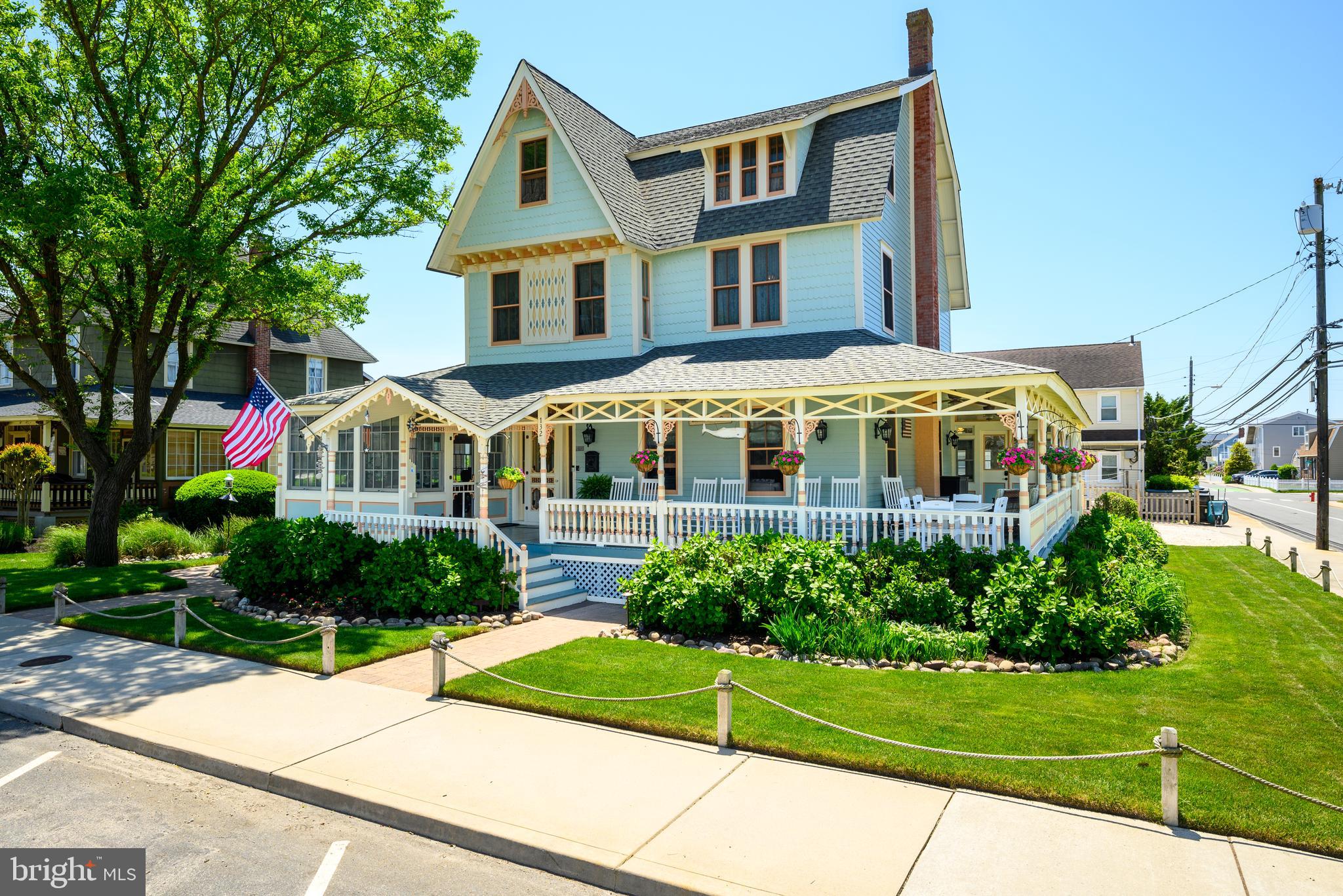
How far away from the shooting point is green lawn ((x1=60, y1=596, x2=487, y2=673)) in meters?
10.3

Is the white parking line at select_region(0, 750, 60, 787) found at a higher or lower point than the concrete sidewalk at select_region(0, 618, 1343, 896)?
lower

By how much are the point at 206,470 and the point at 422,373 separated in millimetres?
17668

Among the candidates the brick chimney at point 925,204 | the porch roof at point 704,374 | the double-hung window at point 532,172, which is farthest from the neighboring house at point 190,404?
the brick chimney at point 925,204

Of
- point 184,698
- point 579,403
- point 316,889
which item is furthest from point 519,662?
point 579,403

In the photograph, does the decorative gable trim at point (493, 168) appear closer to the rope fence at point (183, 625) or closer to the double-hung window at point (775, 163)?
the double-hung window at point (775, 163)

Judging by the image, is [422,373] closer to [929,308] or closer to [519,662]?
[519,662]

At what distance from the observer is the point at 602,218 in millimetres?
17969

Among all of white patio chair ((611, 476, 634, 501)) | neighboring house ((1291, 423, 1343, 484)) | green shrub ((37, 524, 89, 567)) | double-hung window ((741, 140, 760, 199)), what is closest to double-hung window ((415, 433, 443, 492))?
white patio chair ((611, 476, 634, 501))

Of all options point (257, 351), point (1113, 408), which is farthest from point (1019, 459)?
point (1113, 408)

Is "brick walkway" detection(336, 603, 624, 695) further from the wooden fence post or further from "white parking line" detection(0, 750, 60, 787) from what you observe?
the wooden fence post

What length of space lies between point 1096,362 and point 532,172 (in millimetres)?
34950

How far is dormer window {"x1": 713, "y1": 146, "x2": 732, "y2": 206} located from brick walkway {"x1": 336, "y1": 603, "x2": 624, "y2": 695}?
10137 mm

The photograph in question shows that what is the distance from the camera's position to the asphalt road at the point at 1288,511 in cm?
3016

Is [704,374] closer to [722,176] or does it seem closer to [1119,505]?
[722,176]
